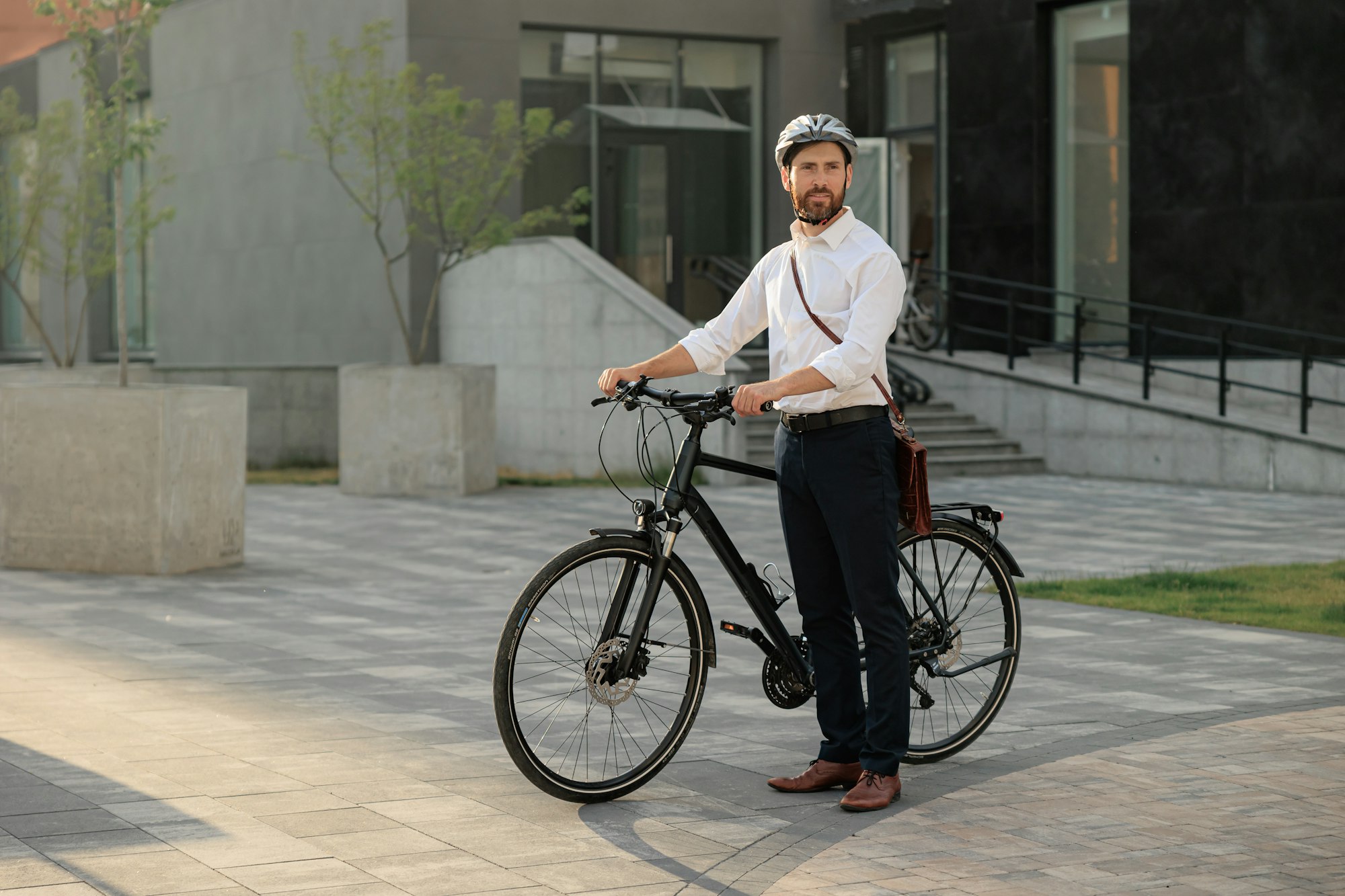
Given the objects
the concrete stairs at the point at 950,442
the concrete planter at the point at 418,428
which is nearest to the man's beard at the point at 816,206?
the concrete planter at the point at 418,428

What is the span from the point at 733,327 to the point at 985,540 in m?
1.20

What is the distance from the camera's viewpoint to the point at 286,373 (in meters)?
22.9

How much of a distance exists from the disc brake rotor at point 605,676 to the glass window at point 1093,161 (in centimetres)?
1655

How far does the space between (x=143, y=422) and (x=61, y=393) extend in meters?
0.71

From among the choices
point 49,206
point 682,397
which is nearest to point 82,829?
point 682,397

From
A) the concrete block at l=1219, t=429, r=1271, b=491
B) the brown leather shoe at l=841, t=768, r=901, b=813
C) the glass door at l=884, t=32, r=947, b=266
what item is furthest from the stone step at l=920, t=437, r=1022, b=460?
the brown leather shoe at l=841, t=768, r=901, b=813

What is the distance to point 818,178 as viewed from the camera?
18.1ft

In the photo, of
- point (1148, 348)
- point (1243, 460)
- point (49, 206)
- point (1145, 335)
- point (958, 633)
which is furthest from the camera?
point (49, 206)

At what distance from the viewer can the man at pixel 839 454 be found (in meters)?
5.48

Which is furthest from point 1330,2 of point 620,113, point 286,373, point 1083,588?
point 286,373

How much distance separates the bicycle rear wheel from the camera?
611cm

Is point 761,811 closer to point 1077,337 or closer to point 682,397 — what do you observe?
point 682,397

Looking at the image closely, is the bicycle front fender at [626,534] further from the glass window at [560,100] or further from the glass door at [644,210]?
the glass door at [644,210]

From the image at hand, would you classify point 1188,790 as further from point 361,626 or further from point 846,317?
point 361,626
